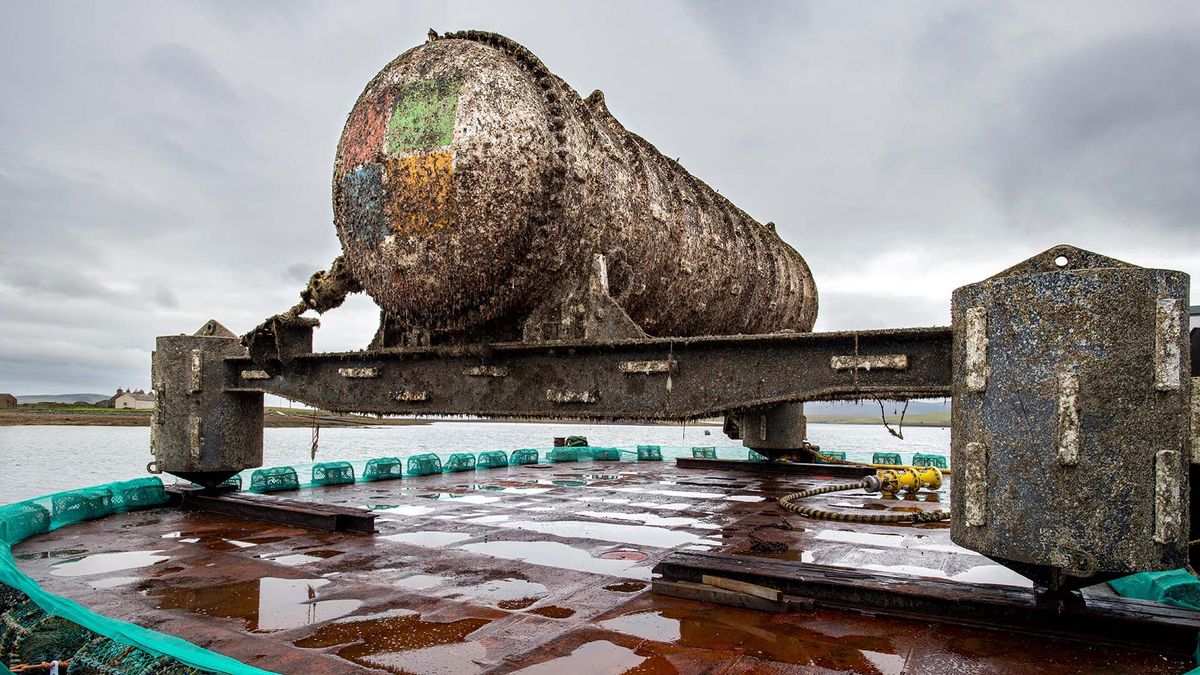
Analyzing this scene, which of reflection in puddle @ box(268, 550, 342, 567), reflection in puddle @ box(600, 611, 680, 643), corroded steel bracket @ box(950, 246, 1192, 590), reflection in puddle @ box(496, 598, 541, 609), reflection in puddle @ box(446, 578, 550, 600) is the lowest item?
reflection in puddle @ box(268, 550, 342, 567)

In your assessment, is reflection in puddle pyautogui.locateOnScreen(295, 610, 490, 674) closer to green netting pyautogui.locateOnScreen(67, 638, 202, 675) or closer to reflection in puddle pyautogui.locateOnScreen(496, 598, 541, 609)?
reflection in puddle pyautogui.locateOnScreen(496, 598, 541, 609)

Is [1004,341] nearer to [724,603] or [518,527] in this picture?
[724,603]

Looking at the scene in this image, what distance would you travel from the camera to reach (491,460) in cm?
1413

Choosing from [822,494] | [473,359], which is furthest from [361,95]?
[822,494]

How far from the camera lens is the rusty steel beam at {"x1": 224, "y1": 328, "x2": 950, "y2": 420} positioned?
15.4 feet

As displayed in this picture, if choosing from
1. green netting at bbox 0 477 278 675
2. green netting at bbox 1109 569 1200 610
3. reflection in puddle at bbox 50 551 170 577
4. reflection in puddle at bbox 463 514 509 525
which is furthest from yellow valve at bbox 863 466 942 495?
green netting at bbox 0 477 278 675

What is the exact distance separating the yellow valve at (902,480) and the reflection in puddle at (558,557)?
Answer: 481cm

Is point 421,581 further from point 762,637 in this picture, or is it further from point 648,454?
point 648,454

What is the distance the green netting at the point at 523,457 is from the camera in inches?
589

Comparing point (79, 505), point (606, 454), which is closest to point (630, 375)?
point (79, 505)

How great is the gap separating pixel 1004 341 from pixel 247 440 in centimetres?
781

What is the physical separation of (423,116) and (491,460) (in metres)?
9.19

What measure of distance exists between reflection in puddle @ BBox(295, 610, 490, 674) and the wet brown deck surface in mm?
16

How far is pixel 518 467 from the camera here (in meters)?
14.7
